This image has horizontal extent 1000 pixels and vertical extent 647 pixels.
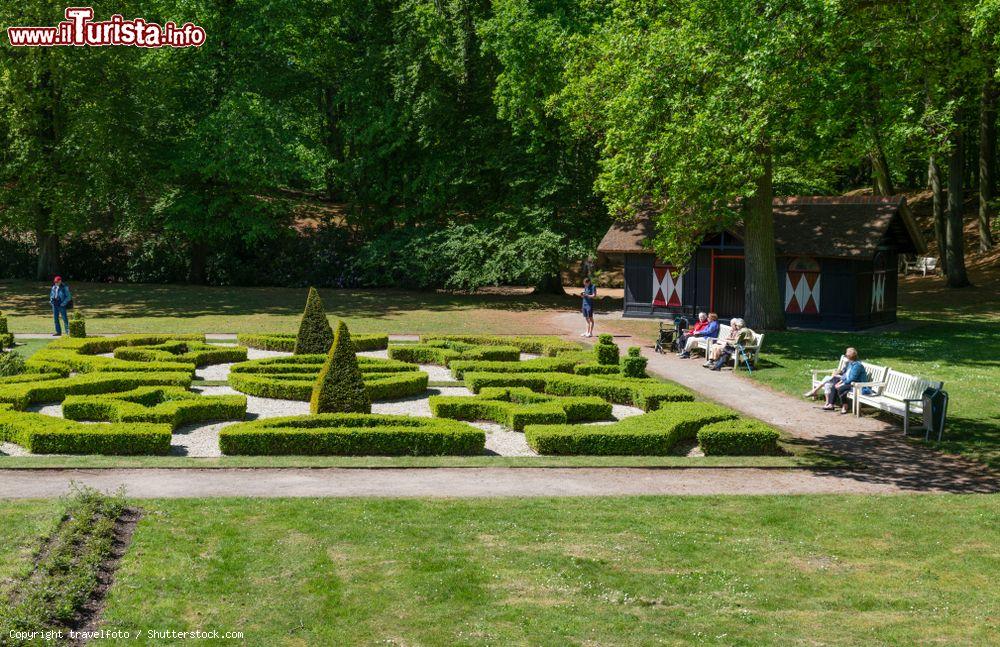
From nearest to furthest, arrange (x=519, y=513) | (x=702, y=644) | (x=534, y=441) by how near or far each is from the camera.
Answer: (x=702, y=644) → (x=519, y=513) → (x=534, y=441)

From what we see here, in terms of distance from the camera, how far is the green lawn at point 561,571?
9.21 m

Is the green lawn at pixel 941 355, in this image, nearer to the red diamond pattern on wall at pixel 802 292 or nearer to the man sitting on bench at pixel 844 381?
the man sitting on bench at pixel 844 381

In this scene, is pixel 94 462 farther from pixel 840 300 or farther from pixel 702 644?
pixel 840 300

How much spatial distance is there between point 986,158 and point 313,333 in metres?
37.8

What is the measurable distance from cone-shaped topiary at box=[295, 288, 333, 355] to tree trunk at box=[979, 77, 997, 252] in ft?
105

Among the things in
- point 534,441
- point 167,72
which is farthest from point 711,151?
point 167,72

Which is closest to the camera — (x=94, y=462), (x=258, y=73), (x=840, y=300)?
(x=94, y=462)

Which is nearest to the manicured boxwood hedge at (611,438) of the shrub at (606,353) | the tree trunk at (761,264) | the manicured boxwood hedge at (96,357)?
the shrub at (606,353)

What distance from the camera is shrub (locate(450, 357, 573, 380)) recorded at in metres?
22.7

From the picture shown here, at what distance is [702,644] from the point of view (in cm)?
891

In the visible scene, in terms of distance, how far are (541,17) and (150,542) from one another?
3534 centimetres

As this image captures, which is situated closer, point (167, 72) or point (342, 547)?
point (342, 547)

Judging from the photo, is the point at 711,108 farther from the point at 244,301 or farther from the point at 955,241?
the point at 955,241

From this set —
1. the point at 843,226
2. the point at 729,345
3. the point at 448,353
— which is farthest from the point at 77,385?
the point at 843,226
